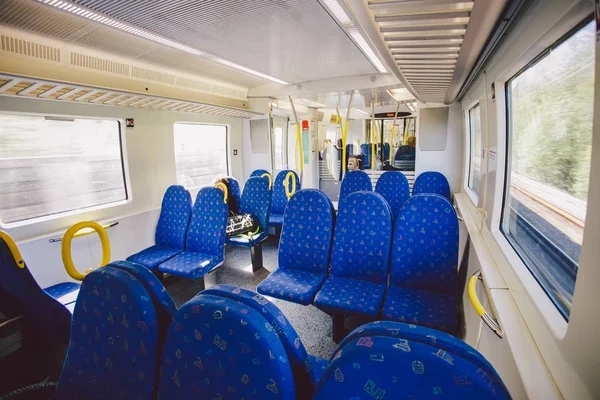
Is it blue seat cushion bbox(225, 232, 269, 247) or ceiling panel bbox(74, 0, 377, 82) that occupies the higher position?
ceiling panel bbox(74, 0, 377, 82)

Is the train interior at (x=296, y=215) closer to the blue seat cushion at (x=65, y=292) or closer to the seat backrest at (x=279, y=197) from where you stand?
the blue seat cushion at (x=65, y=292)

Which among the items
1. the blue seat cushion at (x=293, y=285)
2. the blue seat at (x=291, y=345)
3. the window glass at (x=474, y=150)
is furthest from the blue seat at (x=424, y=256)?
the window glass at (x=474, y=150)

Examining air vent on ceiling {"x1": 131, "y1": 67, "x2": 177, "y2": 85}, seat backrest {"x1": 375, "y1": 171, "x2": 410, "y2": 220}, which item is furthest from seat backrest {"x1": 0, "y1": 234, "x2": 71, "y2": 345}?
seat backrest {"x1": 375, "y1": 171, "x2": 410, "y2": 220}

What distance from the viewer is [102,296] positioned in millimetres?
1121

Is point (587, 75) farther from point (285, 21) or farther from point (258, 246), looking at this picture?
point (258, 246)

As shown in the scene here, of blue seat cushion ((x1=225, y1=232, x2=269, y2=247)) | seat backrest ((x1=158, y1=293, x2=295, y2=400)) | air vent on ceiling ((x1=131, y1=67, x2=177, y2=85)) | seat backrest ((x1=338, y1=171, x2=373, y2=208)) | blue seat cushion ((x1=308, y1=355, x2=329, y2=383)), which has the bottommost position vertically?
blue seat cushion ((x1=308, y1=355, x2=329, y2=383))

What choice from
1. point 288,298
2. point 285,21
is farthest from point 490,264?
point 285,21

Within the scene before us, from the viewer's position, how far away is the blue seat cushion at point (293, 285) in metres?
2.23

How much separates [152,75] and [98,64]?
2.04 feet

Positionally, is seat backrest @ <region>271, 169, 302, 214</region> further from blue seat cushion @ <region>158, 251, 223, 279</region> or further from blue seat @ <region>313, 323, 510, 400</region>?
blue seat @ <region>313, 323, 510, 400</region>

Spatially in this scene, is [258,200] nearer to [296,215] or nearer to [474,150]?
[296,215]

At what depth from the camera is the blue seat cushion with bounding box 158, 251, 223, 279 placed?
288 centimetres

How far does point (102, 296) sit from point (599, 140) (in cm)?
161

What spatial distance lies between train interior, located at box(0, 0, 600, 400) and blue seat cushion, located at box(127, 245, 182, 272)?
0.07m
